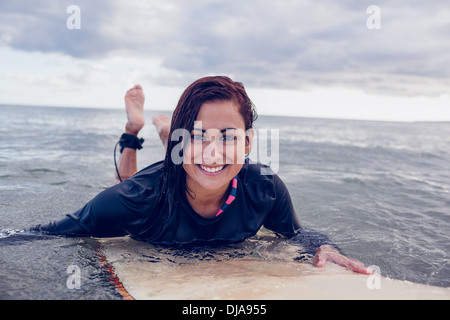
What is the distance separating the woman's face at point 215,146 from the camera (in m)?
2.73

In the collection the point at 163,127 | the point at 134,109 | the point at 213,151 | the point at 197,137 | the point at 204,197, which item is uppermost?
the point at 134,109

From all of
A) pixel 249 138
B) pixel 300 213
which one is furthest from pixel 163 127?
pixel 249 138

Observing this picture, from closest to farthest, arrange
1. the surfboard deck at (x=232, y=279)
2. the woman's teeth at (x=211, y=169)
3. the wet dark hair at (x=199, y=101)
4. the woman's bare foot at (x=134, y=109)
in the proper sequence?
the surfboard deck at (x=232, y=279) → the wet dark hair at (x=199, y=101) → the woman's teeth at (x=211, y=169) → the woman's bare foot at (x=134, y=109)

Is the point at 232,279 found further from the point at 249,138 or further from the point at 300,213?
the point at 300,213

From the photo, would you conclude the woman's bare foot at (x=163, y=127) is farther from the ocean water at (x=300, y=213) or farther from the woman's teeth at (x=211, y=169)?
the woman's teeth at (x=211, y=169)

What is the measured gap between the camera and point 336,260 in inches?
121

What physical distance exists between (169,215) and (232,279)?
2.69ft

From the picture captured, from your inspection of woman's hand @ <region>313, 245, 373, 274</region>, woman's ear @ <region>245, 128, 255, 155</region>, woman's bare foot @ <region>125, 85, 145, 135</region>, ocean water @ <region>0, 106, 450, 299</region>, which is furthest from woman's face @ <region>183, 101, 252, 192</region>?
woman's bare foot @ <region>125, 85, 145, 135</region>

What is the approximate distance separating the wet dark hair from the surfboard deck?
0.60m

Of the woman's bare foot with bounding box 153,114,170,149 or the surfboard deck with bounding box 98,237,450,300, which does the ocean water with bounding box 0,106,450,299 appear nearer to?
the surfboard deck with bounding box 98,237,450,300

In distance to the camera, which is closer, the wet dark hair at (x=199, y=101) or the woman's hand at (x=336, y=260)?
the wet dark hair at (x=199, y=101)

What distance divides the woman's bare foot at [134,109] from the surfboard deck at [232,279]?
1.98m

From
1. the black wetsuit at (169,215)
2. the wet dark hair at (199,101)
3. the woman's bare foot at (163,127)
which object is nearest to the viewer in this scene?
the wet dark hair at (199,101)

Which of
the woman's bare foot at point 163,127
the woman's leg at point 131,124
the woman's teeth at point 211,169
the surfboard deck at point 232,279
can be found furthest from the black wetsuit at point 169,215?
the woman's bare foot at point 163,127
